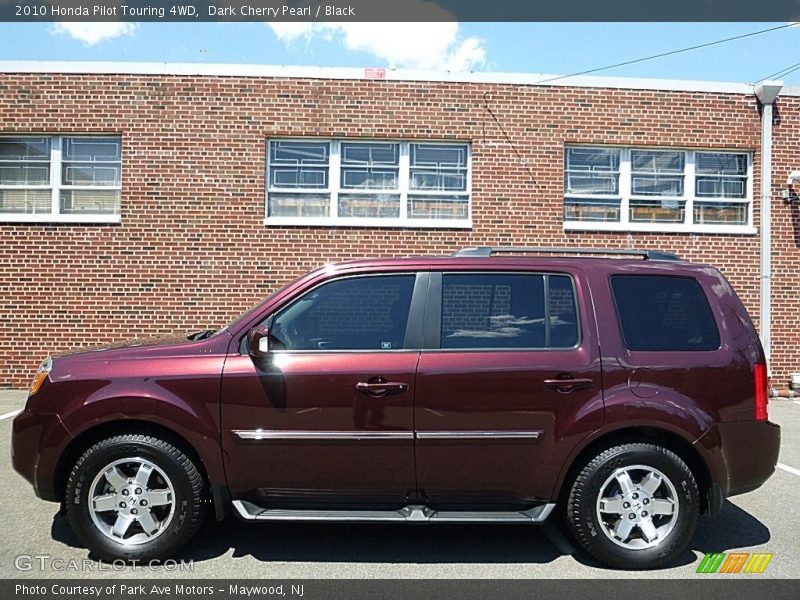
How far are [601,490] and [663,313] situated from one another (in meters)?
1.16

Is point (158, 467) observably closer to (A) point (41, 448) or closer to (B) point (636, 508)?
(A) point (41, 448)

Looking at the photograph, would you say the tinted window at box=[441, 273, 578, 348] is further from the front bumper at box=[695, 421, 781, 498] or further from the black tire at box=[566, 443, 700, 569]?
the front bumper at box=[695, 421, 781, 498]

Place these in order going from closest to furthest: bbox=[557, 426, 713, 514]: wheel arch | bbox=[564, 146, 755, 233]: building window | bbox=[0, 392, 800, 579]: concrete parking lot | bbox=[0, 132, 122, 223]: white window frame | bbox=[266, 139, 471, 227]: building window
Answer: bbox=[0, 392, 800, 579]: concrete parking lot → bbox=[557, 426, 713, 514]: wheel arch → bbox=[0, 132, 122, 223]: white window frame → bbox=[266, 139, 471, 227]: building window → bbox=[564, 146, 755, 233]: building window

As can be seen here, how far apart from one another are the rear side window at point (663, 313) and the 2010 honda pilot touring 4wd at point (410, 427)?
0.02 m

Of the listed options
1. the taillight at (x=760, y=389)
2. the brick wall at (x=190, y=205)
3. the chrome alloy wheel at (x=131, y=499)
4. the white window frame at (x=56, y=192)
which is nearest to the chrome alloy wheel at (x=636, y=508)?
the taillight at (x=760, y=389)

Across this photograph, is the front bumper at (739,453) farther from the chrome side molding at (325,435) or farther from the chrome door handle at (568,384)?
the chrome side molding at (325,435)

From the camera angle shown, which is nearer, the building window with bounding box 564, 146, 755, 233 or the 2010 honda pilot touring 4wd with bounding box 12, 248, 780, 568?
the 2010 honda pilot touring 4wd with bounding box 12, 248, 780, 568

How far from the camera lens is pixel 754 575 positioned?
365 centimetres

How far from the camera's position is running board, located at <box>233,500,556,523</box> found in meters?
3.63

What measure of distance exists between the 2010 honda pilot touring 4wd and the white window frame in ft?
20.9

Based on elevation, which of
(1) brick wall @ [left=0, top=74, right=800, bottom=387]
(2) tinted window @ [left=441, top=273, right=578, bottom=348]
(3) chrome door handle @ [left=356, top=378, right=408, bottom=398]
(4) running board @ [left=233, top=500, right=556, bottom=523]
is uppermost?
(1) brick wall @ [left=0, top=74, right=800, bottom=387]

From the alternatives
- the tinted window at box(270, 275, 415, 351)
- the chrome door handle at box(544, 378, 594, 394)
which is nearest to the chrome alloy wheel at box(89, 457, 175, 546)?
the tinted window at box(270, 275, 415, 351)

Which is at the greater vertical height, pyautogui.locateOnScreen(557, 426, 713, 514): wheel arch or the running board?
pyautogui.locateOnScreen(557, 426, 713, 514): wheel arch

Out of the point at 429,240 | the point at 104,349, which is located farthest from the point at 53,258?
the point at 104,349
